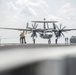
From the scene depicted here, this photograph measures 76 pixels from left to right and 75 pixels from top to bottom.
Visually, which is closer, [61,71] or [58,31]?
[61,71]

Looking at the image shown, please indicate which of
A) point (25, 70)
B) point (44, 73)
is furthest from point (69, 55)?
point (25, 70)

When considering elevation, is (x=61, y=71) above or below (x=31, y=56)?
below

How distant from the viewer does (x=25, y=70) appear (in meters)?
2.29

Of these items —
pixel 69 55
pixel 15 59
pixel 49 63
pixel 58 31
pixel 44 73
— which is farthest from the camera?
pixel 58 31

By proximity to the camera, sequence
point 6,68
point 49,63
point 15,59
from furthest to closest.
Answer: point 49,63 < point 15,59 < point 6,68

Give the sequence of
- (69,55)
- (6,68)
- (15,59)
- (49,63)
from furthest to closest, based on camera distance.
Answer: (69,55)
(49,63)
(15,59)
(6,68)

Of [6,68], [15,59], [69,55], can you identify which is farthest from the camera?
[69,55]

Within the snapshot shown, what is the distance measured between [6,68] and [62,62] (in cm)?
88

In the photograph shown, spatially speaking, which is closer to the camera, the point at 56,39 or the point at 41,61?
the point at 41,61

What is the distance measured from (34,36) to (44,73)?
6364 centimetres

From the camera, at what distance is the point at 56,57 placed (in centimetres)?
270

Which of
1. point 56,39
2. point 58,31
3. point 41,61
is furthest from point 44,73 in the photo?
point 58,31

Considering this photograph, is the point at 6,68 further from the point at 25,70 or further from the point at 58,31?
the point at 58,31

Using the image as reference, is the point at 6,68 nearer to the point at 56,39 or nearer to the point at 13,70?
the point at 13,70
